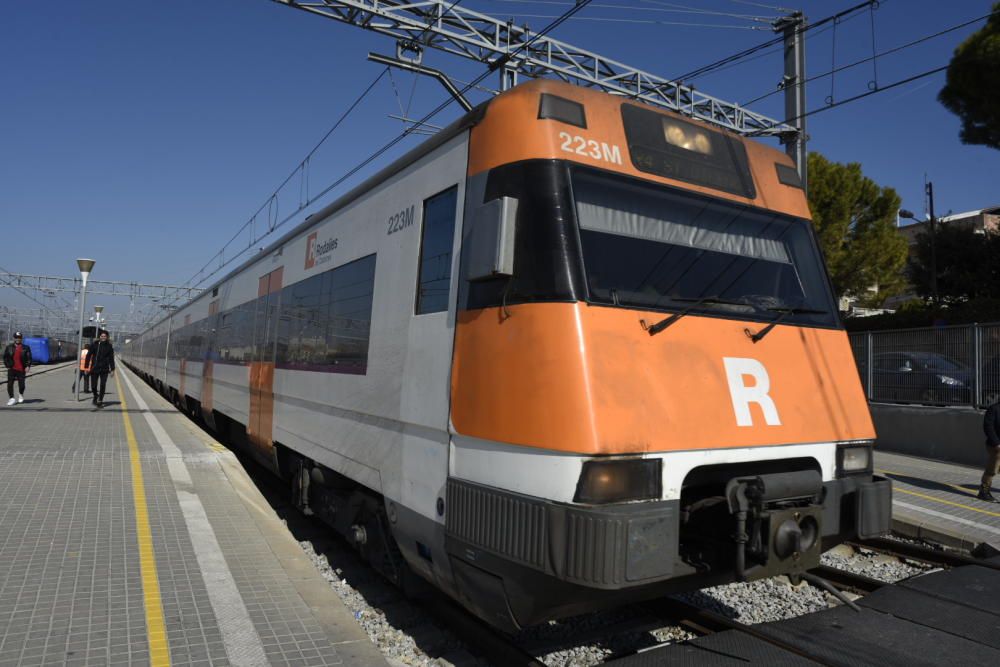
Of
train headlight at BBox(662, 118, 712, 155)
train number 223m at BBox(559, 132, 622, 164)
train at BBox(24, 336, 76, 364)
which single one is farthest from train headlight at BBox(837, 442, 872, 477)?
train at BBox(24, 336, 76, 364)

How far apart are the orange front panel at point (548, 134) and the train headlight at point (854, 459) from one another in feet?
5.64

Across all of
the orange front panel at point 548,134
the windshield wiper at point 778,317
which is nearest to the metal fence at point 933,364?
the windshield wiper at point 778,317

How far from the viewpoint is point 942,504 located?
866 centimetres

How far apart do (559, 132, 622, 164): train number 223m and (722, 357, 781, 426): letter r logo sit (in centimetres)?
122

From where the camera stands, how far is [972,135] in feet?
64.0

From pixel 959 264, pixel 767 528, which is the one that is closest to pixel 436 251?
pixel 767 528

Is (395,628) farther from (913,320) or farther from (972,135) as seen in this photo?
(972,135)

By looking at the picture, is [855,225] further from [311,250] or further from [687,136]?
[687,136]

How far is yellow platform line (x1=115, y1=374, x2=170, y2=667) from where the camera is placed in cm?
357

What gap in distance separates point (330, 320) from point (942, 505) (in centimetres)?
768

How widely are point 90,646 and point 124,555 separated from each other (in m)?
1.48

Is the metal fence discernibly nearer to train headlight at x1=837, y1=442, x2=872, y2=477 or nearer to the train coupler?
train headlight at x1=837, y1=442, x2=872, y2=477

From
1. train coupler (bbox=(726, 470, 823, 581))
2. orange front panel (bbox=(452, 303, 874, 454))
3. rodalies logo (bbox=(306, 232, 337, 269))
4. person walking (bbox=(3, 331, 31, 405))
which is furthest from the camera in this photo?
person walking (bbox=(3, 331, 31, 405))

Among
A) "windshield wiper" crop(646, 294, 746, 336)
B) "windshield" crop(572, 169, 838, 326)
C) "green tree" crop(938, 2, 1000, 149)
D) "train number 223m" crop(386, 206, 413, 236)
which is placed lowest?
"windshield wiper" crop(646, 294, 746, 336)
